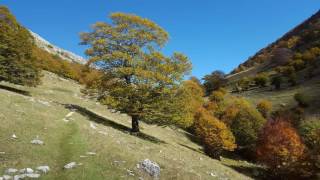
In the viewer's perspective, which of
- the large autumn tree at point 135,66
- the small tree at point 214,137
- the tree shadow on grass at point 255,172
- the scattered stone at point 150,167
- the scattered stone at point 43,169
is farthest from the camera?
the small tree at point 214,137

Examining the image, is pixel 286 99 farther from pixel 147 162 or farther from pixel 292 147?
pixel 147 162

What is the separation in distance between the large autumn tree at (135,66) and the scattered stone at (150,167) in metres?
14.0

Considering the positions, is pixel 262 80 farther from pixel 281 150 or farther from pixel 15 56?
pixel 15 56

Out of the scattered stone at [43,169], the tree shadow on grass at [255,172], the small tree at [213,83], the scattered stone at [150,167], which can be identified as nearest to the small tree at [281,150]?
the tree shadow on grass at [255,172]

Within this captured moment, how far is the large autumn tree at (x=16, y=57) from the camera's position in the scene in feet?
161

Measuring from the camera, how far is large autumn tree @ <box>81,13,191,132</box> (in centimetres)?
4103

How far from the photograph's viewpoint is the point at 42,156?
24078mm

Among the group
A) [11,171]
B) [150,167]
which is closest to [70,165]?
[11,171]

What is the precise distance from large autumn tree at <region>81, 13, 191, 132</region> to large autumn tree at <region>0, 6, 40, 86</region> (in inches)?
511

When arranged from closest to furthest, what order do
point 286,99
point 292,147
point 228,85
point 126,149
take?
point 126,149 → point 292,147 → point 286,99 → point 228,85

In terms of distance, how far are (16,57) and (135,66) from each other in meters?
19.5

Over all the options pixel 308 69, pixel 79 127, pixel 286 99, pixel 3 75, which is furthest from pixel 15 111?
pixel 308 69

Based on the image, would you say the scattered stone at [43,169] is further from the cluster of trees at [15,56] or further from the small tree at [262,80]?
the small tree at [262,80]

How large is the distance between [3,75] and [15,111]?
17861 mm
